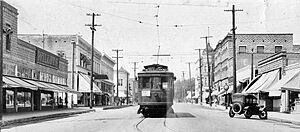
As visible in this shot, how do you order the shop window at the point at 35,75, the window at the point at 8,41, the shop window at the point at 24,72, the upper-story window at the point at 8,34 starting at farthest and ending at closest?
the shop window at the point at 35,75 < the shop window at the point at 24,72 < the window at the point at 8,41 < the upper-story window at the point at 8,34

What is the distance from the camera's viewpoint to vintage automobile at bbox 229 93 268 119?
29.8 metres

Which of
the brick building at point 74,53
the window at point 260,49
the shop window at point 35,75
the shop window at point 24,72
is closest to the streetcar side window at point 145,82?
the shop window at point 24,72

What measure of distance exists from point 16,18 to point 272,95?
79.4 ft

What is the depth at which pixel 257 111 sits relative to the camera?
2995cm

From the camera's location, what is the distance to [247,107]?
3008 centimetres

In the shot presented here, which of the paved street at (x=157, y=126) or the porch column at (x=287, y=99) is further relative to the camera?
the porch column at (x=287, y=99)

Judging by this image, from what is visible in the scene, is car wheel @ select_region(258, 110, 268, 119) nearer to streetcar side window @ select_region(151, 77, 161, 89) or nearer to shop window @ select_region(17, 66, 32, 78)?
streetcar side window @ select_region(151, 77, 161, 89)

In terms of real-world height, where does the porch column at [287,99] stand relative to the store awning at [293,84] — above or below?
below

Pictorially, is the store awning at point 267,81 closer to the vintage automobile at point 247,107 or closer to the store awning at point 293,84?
the store awning at point 293,84

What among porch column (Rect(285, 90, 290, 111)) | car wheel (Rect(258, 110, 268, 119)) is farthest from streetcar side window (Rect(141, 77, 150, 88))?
porch column (Rect(285, 90, 290, 111))

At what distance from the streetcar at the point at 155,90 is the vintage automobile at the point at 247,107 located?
5.06 metres

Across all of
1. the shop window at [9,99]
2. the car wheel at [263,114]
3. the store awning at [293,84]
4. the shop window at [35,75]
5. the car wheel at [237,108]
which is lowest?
the car wheel at [263,114]

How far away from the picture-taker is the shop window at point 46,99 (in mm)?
42469

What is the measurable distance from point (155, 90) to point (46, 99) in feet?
63.6
